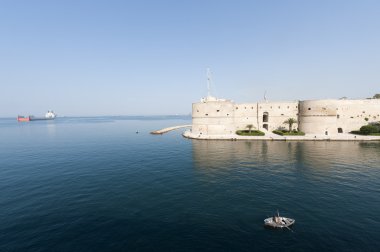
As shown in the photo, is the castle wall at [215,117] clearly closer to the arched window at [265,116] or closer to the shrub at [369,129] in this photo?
the arched window at [265,116]

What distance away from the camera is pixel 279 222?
47.8 ft

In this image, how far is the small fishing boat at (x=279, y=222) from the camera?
47.2 ft

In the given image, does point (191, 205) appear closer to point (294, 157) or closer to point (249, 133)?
point (294, 157)

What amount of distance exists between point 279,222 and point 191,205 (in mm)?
7836

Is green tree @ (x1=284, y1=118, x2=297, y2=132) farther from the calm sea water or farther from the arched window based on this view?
the calm sea water

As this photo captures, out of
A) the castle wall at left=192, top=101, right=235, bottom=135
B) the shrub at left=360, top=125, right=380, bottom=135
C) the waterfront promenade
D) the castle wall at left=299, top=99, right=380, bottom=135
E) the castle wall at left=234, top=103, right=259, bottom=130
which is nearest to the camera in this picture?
the waterfront promenade

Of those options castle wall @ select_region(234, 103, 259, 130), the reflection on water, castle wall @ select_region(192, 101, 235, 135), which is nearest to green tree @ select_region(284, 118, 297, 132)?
castle wall @ select_region(234, 103, 259, 130)

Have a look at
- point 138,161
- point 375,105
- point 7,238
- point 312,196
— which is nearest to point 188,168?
point 138,161

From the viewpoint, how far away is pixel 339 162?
32000mm

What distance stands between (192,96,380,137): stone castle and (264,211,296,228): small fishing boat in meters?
47.9

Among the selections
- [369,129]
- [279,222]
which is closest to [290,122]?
[369,129]

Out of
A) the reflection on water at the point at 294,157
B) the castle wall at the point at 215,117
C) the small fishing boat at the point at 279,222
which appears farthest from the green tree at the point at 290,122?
the small fishing boat at the point at 279,222

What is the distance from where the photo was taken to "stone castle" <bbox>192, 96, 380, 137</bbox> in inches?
2340

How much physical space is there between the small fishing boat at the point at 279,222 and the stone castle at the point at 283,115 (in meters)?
47.9
